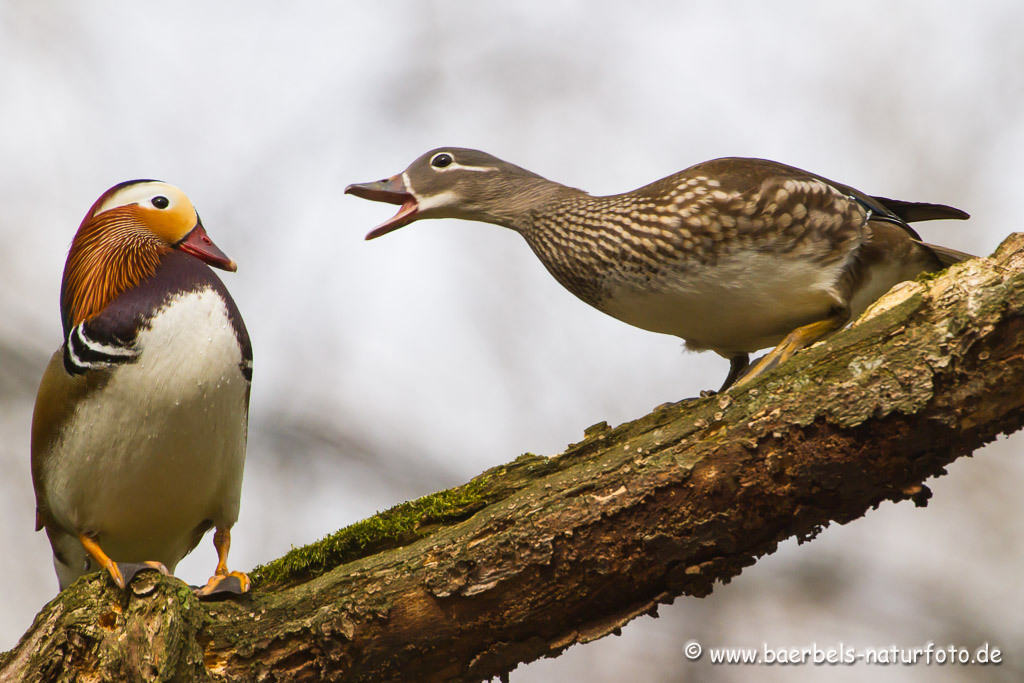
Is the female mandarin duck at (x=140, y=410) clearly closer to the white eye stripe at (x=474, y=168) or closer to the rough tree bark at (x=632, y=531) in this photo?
the rough tree bark at (x=632, y=531)

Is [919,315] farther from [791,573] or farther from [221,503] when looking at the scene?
[791,573]

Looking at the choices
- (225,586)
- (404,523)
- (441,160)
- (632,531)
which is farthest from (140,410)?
(441,160)

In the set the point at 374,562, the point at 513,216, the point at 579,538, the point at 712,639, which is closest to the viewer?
the point at 579,538

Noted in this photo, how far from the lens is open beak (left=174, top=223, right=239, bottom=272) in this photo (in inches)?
113

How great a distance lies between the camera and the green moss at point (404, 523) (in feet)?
7.93

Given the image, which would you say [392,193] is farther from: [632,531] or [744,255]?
[632,531]

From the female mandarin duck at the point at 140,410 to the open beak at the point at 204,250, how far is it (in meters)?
0.05

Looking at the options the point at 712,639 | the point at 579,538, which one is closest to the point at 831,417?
the point at 579,538

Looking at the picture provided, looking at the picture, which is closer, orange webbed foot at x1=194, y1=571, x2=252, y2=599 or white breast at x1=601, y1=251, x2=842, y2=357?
orange webbed foot at x1=194, y1=571, x2=252, y2=599

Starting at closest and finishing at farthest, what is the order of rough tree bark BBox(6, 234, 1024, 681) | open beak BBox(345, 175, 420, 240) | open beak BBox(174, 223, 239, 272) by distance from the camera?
rough tree bark BBox(6, 234, 1024, 681) < open beak BBox(174, 223, 239, 272) < open beak BBox(345, 175, 420, 240)

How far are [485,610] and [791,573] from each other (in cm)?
388

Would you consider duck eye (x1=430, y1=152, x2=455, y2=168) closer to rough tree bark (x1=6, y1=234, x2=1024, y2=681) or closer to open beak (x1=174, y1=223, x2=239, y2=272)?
open beak (x1=174, y1=223, x2=239, y2=272)

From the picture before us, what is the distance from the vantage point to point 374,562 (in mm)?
2248

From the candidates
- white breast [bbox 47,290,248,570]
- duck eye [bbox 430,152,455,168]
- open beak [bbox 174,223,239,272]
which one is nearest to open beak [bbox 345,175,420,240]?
duck eye [bbox 430,152,455,168]
